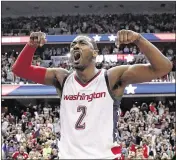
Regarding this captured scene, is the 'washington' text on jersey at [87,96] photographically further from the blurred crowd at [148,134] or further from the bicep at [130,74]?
the blurred crowd at [148,134]

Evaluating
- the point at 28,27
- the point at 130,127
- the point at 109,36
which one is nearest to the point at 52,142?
the point at 130,127

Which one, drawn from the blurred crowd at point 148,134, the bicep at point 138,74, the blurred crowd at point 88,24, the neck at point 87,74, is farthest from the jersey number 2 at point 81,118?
the blurred crowd at point 88,24

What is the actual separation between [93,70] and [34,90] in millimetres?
19089

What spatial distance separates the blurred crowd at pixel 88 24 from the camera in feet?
84.6

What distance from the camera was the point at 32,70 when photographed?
11.1ft

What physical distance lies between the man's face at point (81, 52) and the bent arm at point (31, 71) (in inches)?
10.2

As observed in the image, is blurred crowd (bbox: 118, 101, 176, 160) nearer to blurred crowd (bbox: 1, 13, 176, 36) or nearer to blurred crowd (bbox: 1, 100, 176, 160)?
blurred crowd (bbox: 1, 100, 176, 160)

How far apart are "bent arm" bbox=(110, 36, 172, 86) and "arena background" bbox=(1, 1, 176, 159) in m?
12.2

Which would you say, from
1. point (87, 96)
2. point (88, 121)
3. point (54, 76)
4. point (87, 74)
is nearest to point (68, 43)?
point (54, 76)

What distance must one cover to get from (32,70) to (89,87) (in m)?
0.45

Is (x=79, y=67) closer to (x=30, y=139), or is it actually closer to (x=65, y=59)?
(x=30, y=139)

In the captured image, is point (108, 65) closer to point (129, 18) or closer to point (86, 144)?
point (129, 18)

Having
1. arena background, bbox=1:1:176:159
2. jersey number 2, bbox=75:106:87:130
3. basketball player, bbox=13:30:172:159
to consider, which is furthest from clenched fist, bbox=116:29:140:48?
arena background, bbox=1:1:176:159

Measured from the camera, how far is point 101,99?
10.4ft
